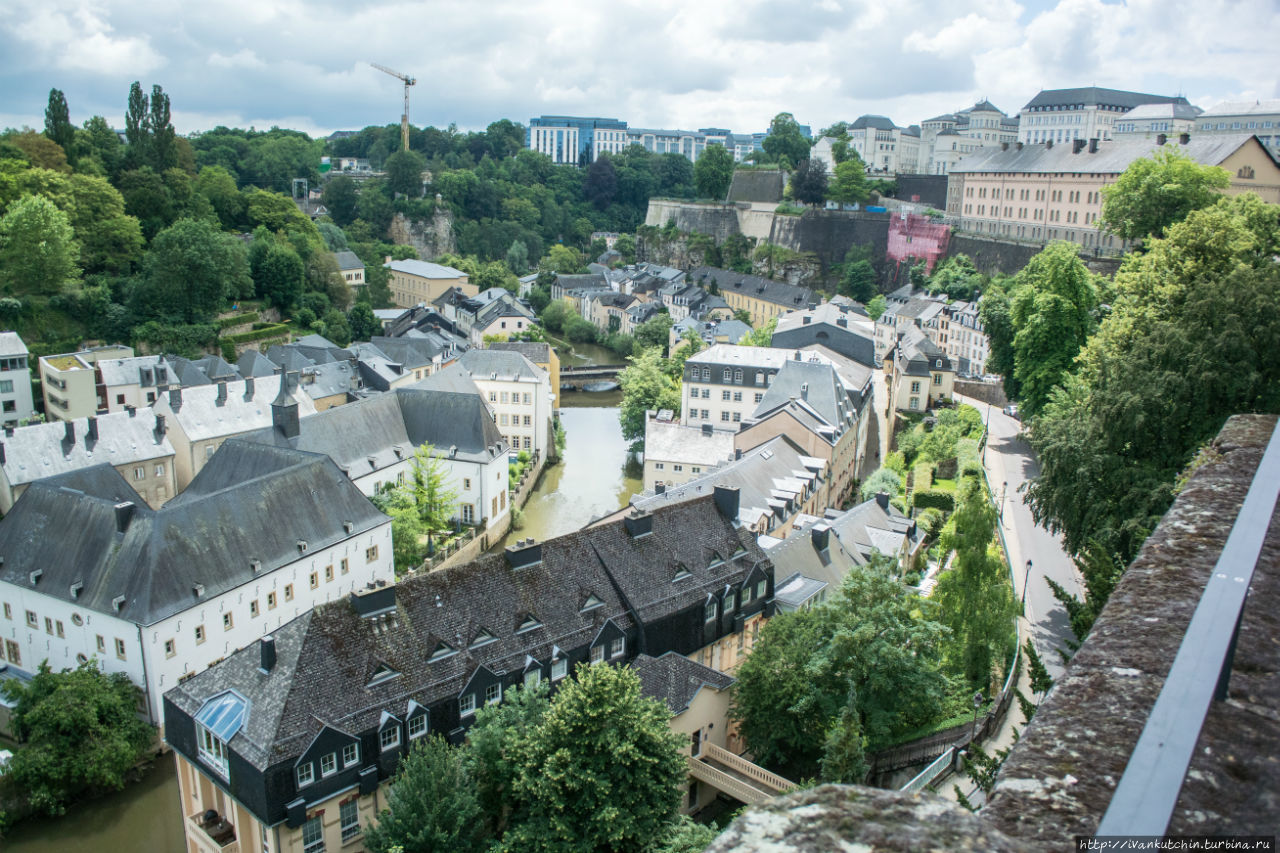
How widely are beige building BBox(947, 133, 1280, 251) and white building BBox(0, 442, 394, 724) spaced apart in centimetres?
4274

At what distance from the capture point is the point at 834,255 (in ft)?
260

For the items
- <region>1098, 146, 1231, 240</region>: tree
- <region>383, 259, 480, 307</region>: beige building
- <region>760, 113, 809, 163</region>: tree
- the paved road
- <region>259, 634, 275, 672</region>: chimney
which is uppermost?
<region>760, 113, 809, 163</region>: tree

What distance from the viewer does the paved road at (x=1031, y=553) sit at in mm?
19703

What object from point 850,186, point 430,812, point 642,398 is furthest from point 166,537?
point 850,186

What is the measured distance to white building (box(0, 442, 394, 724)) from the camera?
20578 mm

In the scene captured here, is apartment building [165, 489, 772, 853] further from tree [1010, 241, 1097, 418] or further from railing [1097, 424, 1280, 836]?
tree [1010, 241, 1097, 418]

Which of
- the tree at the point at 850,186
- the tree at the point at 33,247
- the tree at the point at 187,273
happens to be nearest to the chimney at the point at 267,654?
the tree at the point at 187,273

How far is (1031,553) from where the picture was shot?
78.6 feet

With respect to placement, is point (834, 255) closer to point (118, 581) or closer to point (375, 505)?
point (375, 505)

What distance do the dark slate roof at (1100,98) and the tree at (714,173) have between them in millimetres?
33646

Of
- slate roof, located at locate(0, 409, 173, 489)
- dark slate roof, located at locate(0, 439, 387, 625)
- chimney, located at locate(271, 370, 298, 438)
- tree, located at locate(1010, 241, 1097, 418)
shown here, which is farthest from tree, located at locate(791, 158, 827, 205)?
dark slate roof, located at locate(0, 439, 387, 625)

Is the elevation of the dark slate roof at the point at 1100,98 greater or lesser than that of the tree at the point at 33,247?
greater

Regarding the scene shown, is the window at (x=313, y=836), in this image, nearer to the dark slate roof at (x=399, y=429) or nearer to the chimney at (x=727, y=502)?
the chimney at (x=727, y=502)

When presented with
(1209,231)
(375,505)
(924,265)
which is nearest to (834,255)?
(924,265)
